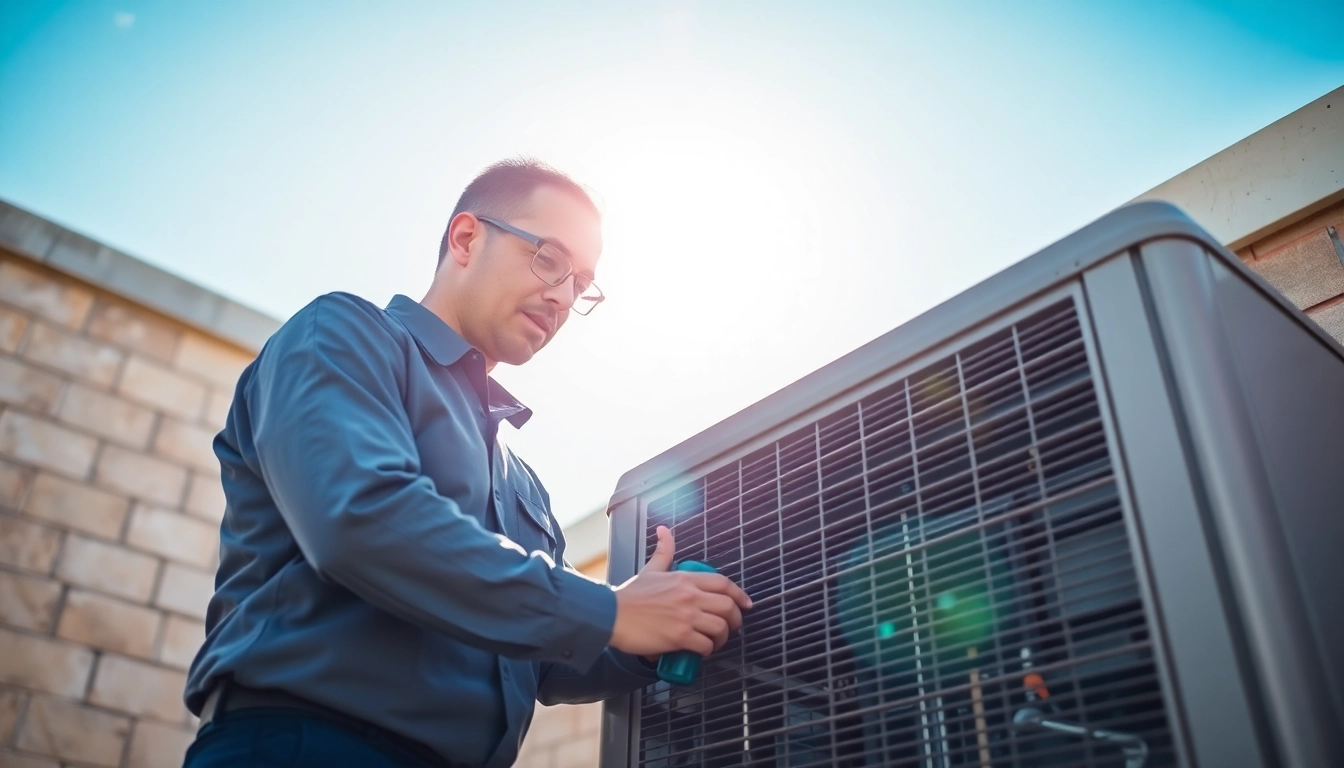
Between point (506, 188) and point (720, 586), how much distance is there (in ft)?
2.80

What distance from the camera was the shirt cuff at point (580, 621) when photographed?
1056mm

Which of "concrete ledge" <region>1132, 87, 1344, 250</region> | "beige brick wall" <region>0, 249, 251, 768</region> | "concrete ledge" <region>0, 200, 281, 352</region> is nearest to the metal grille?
"concrete ledge" <region>1132, 87, 1344, 250</region>

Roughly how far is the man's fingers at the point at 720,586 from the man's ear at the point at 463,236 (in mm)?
722

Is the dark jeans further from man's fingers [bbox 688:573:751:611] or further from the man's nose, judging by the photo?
the man's nose

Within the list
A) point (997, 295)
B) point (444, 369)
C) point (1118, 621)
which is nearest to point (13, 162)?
point (444, 369)

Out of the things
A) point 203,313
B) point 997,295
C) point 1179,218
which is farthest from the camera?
point 203,313

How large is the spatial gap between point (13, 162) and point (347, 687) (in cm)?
294

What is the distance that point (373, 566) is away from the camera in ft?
3.32

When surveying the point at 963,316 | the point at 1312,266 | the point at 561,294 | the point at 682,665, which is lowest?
the point at 682,665

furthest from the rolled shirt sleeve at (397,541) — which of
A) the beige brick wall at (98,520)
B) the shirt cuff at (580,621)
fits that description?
the beige brick wall at (98,520)

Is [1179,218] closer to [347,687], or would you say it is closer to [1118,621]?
[1118,621]

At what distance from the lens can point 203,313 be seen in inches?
137

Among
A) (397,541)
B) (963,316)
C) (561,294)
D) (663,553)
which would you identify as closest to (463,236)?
(561,294)

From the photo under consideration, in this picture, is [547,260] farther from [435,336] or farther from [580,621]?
[580,621]
